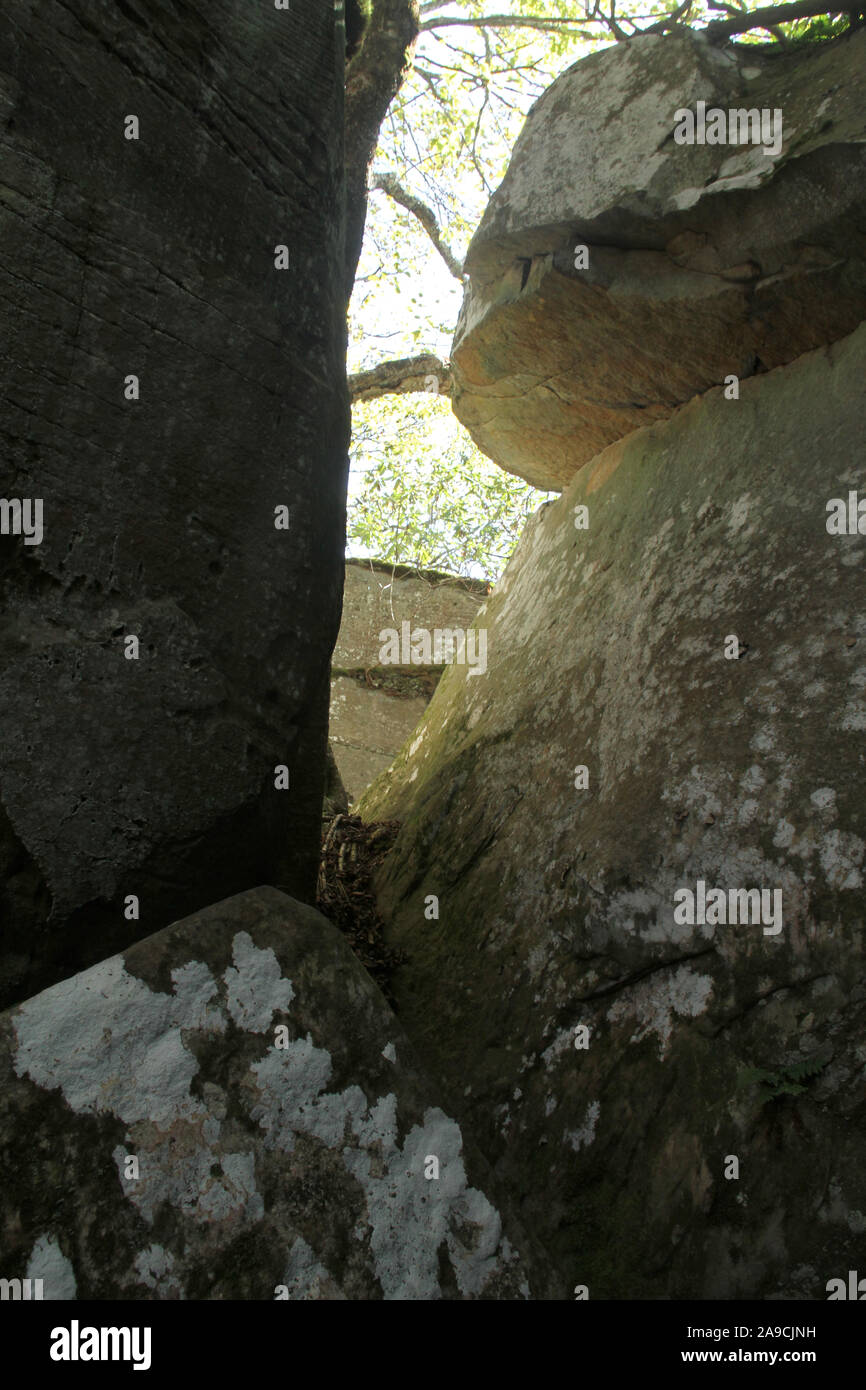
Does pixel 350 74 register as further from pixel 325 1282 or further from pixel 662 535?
pixel 325 1282

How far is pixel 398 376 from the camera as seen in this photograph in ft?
28.4

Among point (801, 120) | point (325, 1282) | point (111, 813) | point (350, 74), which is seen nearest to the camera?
point (325, 1282)

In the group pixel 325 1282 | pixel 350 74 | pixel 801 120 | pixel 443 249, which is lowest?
pixel 325 1282

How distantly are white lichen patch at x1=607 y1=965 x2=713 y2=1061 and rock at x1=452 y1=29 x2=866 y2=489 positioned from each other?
2212 mm

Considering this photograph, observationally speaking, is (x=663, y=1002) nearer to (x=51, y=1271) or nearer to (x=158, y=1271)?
(x=158, y=1271)

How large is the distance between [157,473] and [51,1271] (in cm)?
189

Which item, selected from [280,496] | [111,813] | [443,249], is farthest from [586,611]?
[443,249]

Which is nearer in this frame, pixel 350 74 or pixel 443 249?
pixel 350 74

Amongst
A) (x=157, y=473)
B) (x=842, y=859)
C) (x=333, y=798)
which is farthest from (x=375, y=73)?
(x=842, y=859)

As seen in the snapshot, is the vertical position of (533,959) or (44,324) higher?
(44,324)

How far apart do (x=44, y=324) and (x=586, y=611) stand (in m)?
2.07

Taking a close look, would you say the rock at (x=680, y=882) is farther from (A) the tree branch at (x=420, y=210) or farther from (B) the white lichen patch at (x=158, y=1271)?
(A) the tree branch at (x=420, y=210)

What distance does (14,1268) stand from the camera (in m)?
1.97

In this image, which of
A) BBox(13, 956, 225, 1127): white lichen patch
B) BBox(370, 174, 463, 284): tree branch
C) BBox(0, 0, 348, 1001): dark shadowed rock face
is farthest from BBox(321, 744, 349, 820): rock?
Result: BBox(370, 174, 463, 284): tree branch
